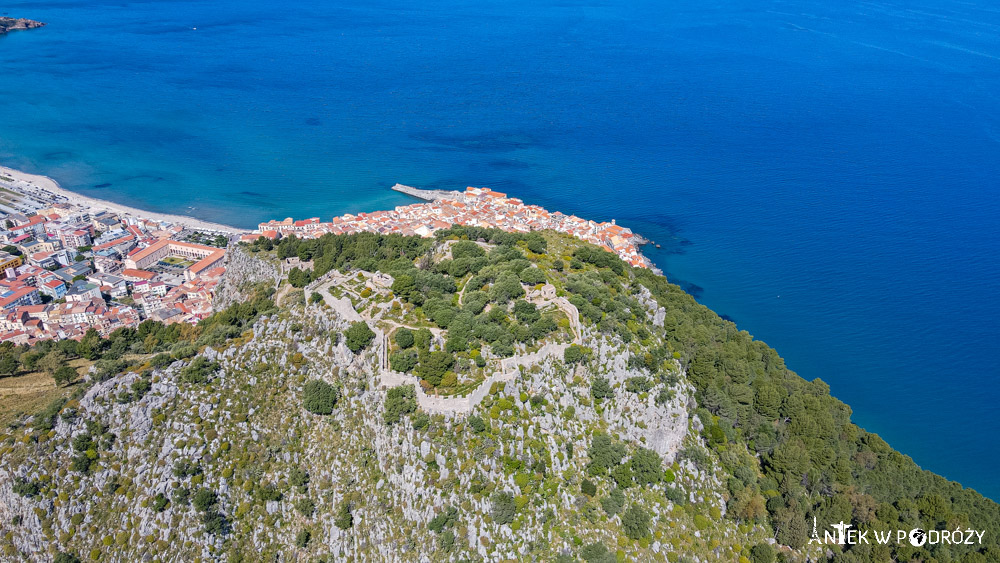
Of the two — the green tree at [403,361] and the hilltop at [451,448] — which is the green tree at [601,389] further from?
the green tree at [403,361]

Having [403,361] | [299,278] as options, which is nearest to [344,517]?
[403,361]

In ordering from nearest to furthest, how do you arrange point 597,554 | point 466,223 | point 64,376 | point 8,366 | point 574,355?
point 597,554
point 574,355
point 64,376
point 8,366
point 466,223

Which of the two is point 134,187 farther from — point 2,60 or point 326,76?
point 2,60

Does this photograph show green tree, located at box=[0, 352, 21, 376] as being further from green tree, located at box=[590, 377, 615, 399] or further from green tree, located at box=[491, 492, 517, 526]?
green tree, located at box=[590, 377, 615, 399]

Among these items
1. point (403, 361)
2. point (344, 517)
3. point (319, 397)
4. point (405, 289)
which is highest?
point (405, 289)

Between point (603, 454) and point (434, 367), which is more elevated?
point (434, 367)

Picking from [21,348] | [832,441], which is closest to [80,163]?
[21,348]

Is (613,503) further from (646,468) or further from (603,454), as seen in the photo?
(646,468)

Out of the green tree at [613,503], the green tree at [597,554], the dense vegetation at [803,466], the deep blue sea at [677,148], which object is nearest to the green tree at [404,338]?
the green tree at [613,503]
